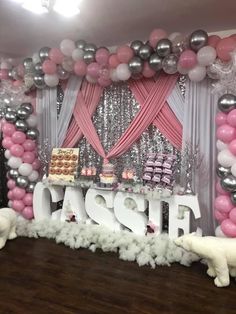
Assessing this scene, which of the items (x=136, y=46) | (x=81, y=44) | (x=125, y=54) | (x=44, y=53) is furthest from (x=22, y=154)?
(x=136, y=46)

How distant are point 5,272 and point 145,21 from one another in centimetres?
278

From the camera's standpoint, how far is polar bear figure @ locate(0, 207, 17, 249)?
3.04 m

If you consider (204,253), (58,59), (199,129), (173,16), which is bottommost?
(204,253)

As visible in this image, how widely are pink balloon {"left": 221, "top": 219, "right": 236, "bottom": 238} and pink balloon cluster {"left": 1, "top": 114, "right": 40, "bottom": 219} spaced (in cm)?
229

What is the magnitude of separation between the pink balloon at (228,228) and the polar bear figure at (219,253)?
0.37 ft

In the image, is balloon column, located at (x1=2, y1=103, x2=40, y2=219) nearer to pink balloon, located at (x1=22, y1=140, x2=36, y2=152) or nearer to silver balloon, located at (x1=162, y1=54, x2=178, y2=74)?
pink balloon, located at (x1=22, y1=140, x2=36, y2=152)

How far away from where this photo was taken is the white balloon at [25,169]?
357cm

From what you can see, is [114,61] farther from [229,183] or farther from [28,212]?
[28,212]

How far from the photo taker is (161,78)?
3.32 meters

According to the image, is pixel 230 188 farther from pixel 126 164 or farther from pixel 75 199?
pixel 75 199

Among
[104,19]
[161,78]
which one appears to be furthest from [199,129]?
[104,19]

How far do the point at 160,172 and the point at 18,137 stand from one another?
1.78m

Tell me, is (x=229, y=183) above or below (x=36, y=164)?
below

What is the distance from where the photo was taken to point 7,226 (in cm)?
308
